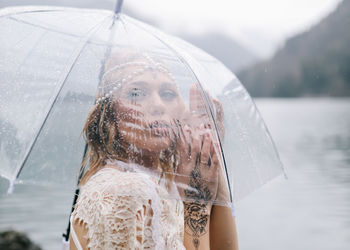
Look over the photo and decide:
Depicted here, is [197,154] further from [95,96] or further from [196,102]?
[95,96]

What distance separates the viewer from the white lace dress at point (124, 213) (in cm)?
133

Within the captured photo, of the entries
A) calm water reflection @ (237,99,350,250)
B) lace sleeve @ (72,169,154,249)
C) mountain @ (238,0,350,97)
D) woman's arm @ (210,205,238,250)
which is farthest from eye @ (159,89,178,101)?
→ mountain @ (238,0,350,97)

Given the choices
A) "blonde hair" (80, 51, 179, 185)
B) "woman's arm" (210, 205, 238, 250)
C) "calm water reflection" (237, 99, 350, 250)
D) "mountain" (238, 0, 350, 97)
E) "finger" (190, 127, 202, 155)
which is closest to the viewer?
"blonde hair" (80, 51, 179, 185)

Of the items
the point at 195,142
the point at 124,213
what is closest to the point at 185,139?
the point at 195,142

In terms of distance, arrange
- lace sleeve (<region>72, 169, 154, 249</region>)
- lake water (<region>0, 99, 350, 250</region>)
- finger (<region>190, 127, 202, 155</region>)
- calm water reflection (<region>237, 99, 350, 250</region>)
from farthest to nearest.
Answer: calm water reflection (<region>237, 99, 350, 250</region>) → lake water (<region>0, 99, 350, 250</region>) → finger (<region>190, 127, 202, 155</region>) → lace sleeve (<region>72, 169, 154, 249</region>)

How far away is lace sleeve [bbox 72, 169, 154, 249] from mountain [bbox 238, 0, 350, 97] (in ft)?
297

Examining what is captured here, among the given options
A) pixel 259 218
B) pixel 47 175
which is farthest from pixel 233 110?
pixel 259 218

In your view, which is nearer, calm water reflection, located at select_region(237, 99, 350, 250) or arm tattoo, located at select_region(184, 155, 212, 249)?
arm tattoo, located at select_region(184, 155, 212, 249)

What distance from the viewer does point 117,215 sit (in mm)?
1335

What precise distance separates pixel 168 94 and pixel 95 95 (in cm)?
29

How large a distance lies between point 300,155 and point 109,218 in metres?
30.4

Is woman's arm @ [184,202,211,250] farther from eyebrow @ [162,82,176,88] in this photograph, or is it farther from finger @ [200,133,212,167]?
eyebrow @ [162,82,176,88]

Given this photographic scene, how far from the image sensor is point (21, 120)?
5.88ft

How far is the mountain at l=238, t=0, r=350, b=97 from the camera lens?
3647 inches
